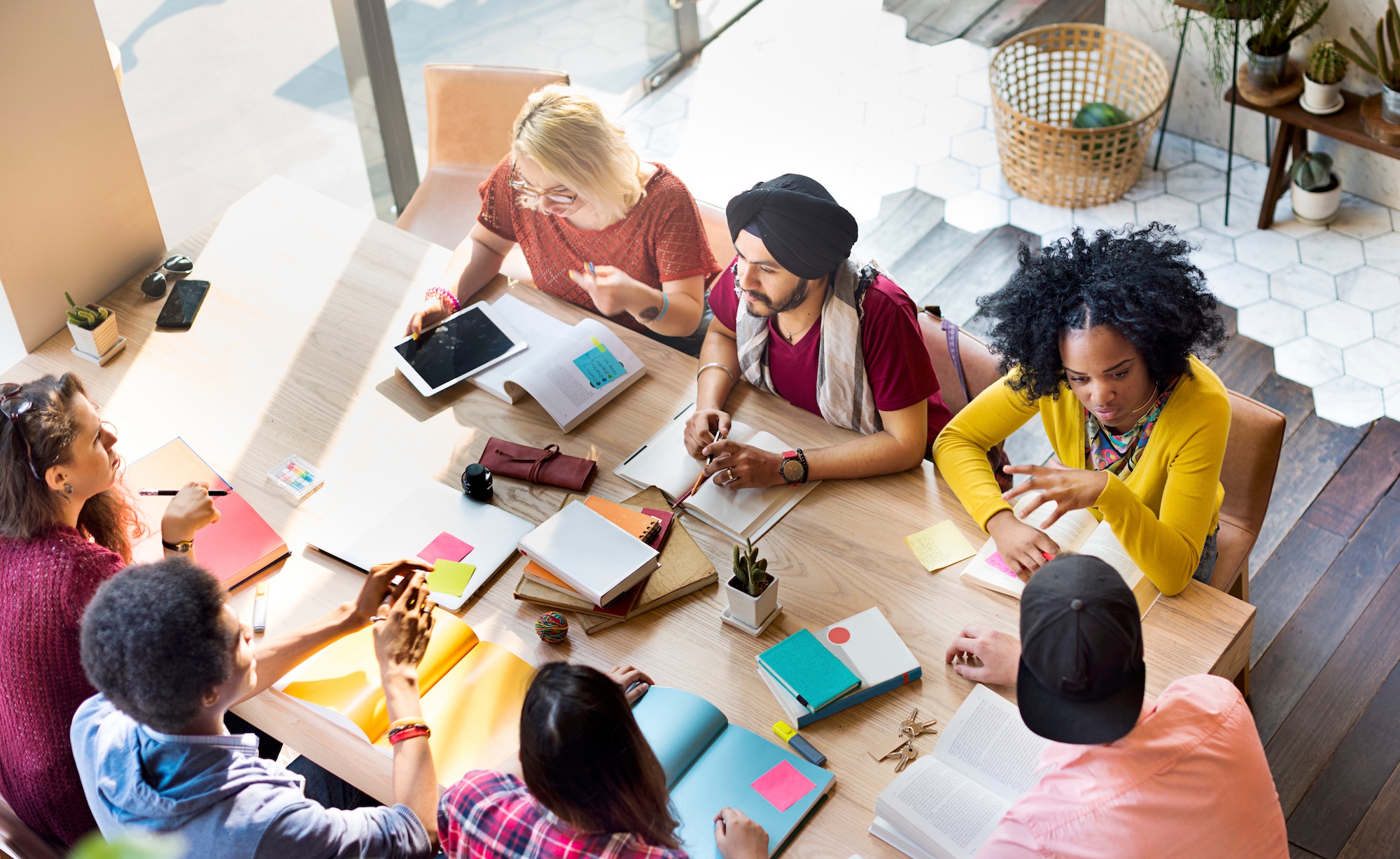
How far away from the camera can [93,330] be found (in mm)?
2719

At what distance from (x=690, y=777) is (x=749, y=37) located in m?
4.40

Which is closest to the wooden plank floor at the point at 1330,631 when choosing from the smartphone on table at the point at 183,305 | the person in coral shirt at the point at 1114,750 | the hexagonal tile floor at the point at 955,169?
the hexagonal tile floor at the point at 955,169

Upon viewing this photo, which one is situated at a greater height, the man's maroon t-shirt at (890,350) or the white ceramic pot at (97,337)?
the man's maroon t-shirt at (890,350)

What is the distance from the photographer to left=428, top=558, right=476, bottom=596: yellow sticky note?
2.17 metres

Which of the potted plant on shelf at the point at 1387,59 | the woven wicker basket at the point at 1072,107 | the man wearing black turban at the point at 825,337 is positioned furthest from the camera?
the woven wicker basket at the point at 1072,107

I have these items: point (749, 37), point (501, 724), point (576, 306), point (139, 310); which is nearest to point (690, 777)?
point (501, 724)

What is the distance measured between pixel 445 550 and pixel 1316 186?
11.3 feet

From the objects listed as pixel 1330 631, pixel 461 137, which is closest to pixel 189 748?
pixel 461 137

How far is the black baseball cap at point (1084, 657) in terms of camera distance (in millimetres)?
1451

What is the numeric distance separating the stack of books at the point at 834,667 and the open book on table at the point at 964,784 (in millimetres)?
138

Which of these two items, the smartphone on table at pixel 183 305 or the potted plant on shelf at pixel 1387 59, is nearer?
the smartphone on table at pixel 183 305

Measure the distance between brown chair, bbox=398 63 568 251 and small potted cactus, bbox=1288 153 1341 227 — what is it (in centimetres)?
273

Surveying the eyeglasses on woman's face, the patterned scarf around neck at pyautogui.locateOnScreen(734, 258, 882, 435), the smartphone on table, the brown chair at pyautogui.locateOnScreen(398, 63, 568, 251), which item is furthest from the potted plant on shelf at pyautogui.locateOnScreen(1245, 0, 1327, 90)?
the smartphone on table

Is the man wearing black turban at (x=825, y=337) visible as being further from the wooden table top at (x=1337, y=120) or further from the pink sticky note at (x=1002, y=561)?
the wooden table top at (x=1337, y=120)
